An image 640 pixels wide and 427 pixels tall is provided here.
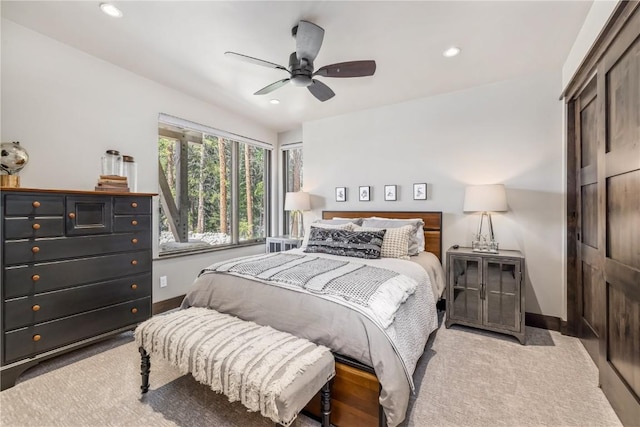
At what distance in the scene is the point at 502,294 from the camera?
262 cm

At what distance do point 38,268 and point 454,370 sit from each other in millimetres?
3143

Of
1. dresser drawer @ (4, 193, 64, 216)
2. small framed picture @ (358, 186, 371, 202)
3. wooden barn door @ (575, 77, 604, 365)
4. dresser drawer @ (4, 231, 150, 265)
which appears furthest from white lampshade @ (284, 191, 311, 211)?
wooden barn door @ (575, 77, 604, 365)

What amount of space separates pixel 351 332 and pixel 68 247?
2.24 m

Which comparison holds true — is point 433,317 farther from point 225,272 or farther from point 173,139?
point 173,139

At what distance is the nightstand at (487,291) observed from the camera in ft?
8.37

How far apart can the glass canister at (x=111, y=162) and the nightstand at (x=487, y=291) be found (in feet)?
11.4

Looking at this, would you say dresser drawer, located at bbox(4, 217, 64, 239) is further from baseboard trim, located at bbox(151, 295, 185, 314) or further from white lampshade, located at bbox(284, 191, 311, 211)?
white lampshade, located at bbox(284, 191, 311, 211)

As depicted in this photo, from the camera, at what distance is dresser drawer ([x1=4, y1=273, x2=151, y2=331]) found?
190 cm

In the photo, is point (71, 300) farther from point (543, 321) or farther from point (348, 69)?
point (543, 321)

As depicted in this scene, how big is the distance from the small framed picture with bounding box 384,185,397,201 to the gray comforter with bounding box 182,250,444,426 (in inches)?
A: 61.9

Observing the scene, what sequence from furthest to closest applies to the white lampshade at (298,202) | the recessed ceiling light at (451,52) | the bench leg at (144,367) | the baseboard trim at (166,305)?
the white lampshade at (298,202), the baseboard trim at (166,305), the recessed ceiling light at (451,52), the bench leg at (144,367)

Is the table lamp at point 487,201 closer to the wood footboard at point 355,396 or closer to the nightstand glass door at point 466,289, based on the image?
the nightstand glass door at point 466,289

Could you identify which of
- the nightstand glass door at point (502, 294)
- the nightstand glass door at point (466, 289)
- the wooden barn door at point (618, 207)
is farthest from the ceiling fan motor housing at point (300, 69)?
the nightstand glass door at point (502, 294)

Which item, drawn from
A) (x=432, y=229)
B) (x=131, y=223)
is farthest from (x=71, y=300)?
(x=432, y=229)
